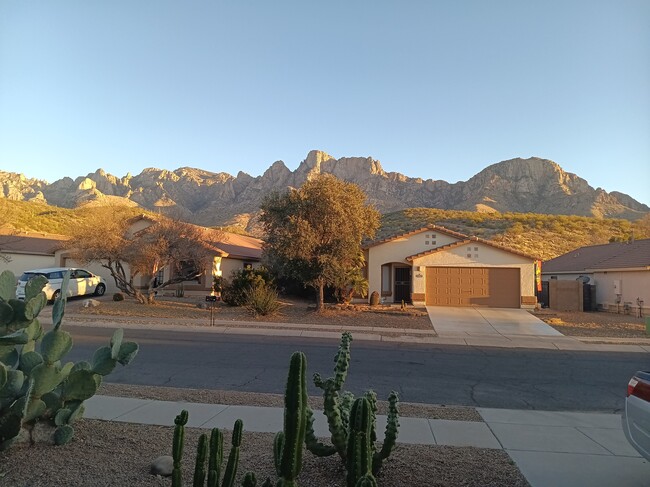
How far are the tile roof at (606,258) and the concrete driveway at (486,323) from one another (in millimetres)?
6948

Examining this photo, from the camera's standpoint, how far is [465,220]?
192ft

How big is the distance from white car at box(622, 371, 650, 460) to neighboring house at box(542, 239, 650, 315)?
23.8 metres

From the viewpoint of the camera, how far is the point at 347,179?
292 ft

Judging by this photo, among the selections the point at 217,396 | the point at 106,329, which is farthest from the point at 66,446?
the point at 106,329

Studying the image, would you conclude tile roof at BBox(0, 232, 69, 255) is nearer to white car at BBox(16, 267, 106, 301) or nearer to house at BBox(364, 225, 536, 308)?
white car at BBox(16, 267, 106, 301)

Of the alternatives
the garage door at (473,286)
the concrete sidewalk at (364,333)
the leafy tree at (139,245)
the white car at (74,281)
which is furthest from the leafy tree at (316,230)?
the white car at (74,281)

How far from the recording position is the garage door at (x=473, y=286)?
2739 cm

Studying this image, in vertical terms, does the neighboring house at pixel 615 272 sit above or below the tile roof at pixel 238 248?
below

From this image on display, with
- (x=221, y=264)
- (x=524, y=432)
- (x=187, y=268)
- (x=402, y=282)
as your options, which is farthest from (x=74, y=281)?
(x=524, y=432)

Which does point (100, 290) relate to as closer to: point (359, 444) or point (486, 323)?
point (486, 323)

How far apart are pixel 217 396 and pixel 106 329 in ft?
38.1

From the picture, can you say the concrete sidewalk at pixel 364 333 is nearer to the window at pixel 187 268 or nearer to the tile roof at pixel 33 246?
the window at pixel 187 268

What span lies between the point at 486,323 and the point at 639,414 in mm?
17700

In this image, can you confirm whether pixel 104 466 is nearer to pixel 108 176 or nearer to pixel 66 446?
pixel 66 446
